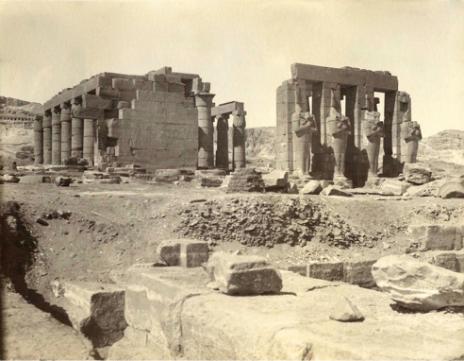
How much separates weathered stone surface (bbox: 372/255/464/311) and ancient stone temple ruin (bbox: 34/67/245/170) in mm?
16167

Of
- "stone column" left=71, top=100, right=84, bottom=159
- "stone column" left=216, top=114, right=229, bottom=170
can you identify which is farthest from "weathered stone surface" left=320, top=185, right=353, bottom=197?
"stone column" left=216, top=114, right=229, bottom=170

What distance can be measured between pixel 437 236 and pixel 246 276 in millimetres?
7371

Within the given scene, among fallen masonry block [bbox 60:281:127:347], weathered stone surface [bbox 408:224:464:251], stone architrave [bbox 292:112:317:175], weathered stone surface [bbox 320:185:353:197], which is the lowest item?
fallen masonry block [bbox 60:281:127:347]

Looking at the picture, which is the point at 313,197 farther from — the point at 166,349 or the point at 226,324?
the point at 226,324

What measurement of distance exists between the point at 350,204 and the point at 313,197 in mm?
992

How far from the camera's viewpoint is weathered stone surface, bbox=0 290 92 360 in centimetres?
542

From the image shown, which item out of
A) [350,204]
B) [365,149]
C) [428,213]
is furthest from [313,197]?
[365,149]

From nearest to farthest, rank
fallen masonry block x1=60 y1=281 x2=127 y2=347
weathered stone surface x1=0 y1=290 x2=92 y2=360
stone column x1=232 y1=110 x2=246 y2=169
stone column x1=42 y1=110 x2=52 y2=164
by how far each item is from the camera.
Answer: weathered stone surface x1=0 y1=290 x2=92 y2=360 < fallen masonry block x1=60 y1=281 x2=127 y2=347 < stone column x1=232 y1=110 x2=246 y2=169 < stone column x1=42 y1=110 x2=52 y2=164

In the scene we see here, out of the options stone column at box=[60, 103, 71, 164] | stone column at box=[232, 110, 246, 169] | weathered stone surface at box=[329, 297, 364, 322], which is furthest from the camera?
stone column at box=[232, 110, 246, 169]

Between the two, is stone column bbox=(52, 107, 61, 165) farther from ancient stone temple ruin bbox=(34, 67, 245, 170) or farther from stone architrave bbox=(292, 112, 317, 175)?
stone architrave bbox=(292, 112, 317, 175)

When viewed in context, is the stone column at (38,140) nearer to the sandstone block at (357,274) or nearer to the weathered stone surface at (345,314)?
the sandstone block at (357,274)

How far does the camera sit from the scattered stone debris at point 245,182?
44.1 ft

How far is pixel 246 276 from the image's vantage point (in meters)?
5.93

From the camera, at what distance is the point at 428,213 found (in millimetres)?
13273
